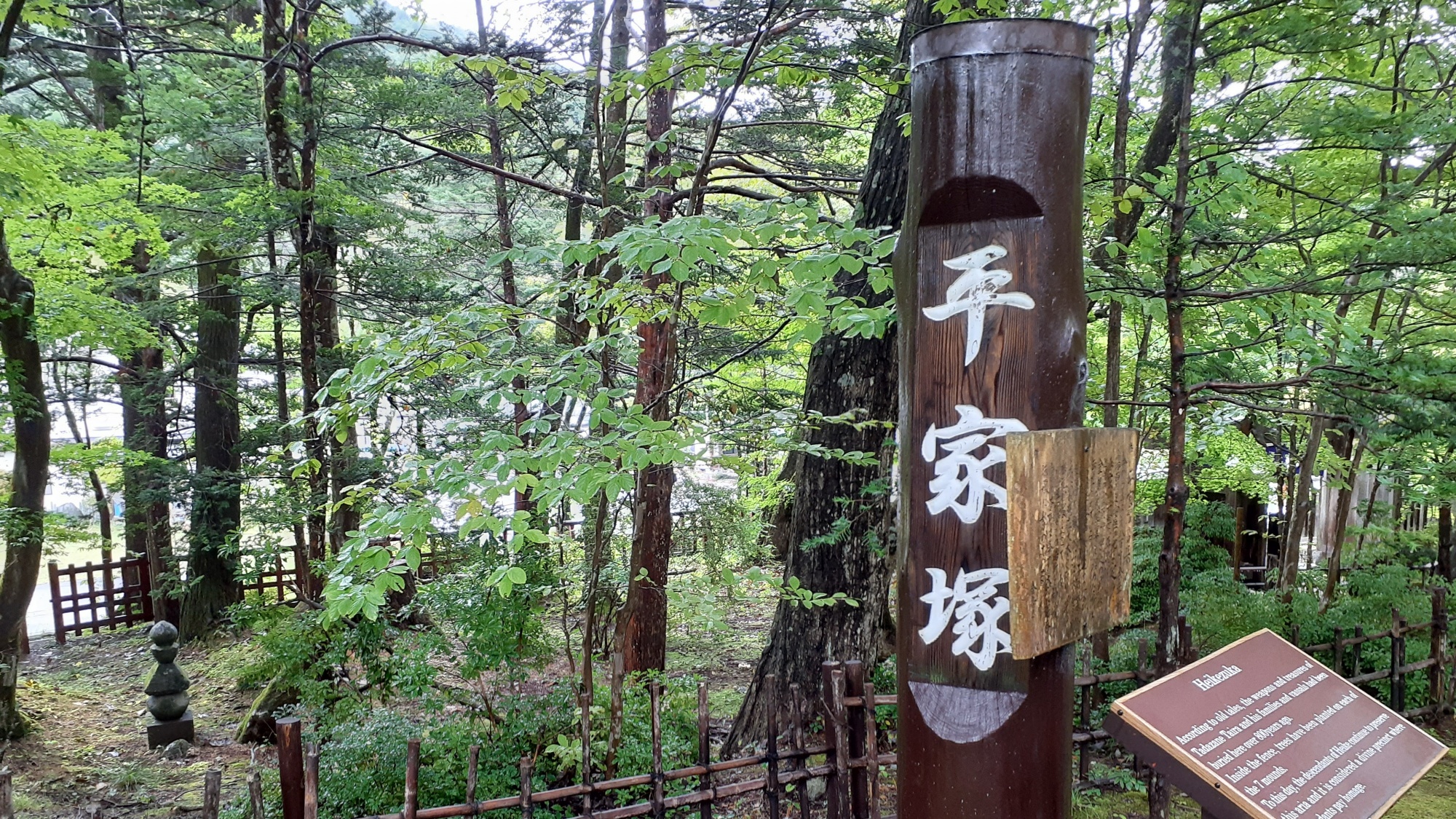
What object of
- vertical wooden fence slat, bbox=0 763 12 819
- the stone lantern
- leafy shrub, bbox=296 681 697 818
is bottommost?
the stone lantern

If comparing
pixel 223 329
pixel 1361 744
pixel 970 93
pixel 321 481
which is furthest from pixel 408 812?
pixel 223 329

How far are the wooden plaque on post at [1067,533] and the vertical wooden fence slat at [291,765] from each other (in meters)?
2.68

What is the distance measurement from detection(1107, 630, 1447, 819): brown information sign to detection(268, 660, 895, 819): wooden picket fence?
1324 mm

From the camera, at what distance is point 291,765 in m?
3.04

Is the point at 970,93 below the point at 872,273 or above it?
above

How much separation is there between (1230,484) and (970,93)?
26.8 feet

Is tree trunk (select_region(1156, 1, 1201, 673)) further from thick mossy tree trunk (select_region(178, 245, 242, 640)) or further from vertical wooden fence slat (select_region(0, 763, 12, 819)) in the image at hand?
thick mossy tree trunk (select_region(178, 245, 242, 640))

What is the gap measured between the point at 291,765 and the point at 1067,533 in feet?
9.55

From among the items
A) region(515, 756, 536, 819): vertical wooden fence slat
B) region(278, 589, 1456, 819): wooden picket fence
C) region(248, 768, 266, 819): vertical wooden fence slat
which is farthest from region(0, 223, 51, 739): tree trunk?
region(515, 756, 536, 819): vertical wooden fence slat

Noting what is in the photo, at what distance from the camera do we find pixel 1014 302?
174 cm

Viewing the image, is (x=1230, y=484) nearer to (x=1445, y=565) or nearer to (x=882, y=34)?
(x=1445, y=565)

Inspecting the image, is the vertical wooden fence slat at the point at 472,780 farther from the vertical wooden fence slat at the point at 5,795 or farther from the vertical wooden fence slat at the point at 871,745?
the vertical wooden fence slat at the point at 5,795

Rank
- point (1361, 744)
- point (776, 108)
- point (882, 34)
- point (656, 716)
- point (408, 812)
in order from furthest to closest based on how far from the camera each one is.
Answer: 1. point (776, 108)
2. point (882, 34)
3. point (656, 716)
4. point (408, 812)
5. point (1361, 744)

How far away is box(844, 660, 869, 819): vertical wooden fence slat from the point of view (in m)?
3.33
